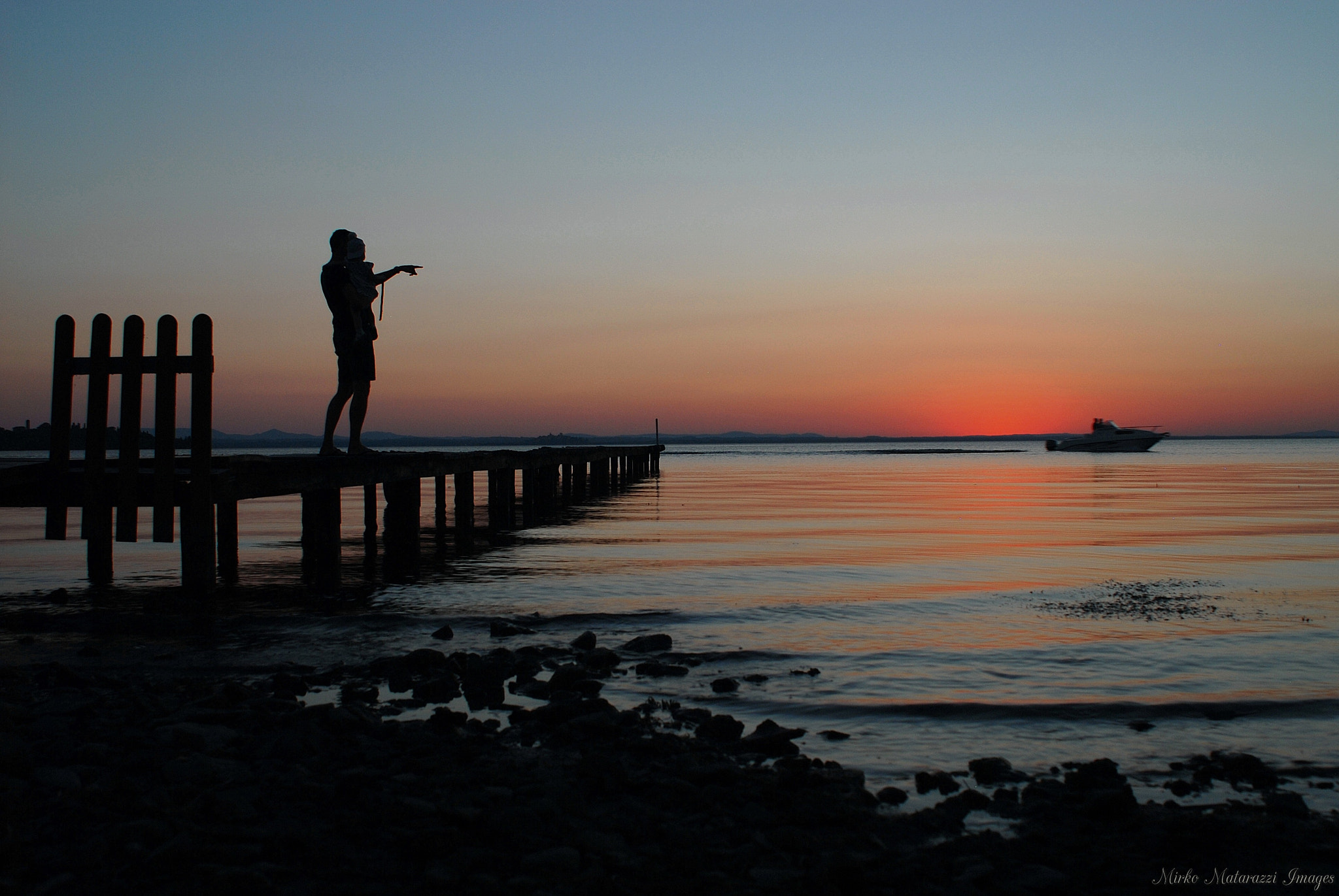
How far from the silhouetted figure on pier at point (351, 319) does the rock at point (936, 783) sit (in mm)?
7213

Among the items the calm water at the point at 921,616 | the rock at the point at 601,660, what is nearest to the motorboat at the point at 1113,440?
the calm water at the point at 921,616

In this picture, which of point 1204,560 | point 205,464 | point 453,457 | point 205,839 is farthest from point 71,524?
point 1204,560

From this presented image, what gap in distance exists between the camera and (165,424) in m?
8.05

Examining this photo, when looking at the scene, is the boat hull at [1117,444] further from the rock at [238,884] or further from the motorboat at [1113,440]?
the rock at [238,884]

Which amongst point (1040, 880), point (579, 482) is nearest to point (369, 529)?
point (1040, 880)

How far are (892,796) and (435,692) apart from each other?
2846mm

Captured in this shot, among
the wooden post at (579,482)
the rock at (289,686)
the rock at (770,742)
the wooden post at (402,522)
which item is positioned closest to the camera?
the rock at (770,742)

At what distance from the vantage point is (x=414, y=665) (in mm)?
6367

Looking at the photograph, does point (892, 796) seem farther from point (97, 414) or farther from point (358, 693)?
point (97, 414)

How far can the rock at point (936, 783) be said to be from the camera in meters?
4.34

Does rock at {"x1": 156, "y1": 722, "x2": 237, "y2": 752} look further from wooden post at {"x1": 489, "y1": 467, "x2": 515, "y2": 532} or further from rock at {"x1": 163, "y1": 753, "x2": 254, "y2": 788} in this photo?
wooden post at {"x1": 489, "y1": 467, "x2": 515, "y2": 532}

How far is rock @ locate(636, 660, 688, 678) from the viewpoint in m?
6.50

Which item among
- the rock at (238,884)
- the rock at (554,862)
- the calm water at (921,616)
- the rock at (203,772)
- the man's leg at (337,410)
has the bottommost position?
the calm water at (921,616)

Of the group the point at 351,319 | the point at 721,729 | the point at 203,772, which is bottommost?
the point at 721,729
